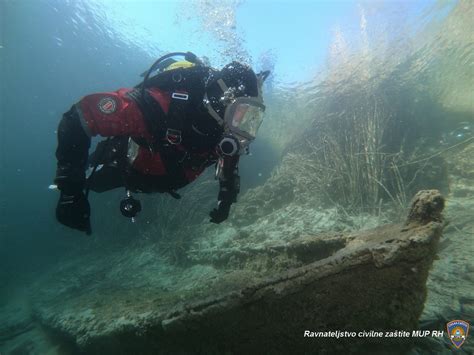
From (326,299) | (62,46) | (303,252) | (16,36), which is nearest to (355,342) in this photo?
(326,299)

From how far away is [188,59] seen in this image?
11.6 ft

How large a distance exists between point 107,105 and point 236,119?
119cm

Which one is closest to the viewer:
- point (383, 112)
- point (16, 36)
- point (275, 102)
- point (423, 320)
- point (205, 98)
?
point (423, 320)

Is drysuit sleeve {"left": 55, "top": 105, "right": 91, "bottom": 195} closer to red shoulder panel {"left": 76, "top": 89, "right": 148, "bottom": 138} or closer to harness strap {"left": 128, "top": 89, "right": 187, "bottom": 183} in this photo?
red shoulder panel {"left": 76, "top": 89, "right": 148, "bottom": 138}

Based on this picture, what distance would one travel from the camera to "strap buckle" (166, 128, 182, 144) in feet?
9.49

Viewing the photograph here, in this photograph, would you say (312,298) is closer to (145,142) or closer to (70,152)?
(145,142)

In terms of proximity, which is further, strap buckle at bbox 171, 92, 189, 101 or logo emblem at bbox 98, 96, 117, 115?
strap buckle at bbox 171, 92, 189, 101

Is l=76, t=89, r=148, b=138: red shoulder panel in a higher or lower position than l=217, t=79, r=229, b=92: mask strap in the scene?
lower

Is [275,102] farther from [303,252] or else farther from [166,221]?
[303,252]

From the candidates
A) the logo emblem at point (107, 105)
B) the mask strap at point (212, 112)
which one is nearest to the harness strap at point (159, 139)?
the logo emblem at point (107, 105)

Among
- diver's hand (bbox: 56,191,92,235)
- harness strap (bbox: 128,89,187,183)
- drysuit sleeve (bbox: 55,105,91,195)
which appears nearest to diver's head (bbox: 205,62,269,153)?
harness strap (bbox: 128,89,187,183)

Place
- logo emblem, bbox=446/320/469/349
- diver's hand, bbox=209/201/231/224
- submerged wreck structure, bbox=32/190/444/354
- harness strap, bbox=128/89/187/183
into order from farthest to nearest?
diver's hand, bbox=209/201/231/224
harness strap, bbox=128/89/187/183
logo emblem, bbox=446/320/469/349
submerged wreck structure, bbox=32/190/444/354

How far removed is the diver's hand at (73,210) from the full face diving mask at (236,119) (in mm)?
1415

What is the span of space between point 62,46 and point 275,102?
22125 millimetres
